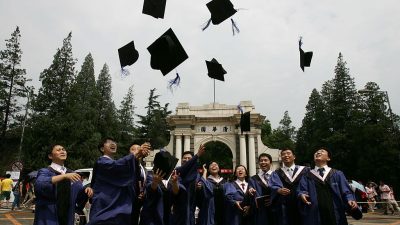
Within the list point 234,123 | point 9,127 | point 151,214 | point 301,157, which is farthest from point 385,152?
point 9,127

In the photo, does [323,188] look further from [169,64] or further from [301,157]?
[301,157]

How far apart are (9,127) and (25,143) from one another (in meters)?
6.32

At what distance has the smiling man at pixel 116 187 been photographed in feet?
14.6

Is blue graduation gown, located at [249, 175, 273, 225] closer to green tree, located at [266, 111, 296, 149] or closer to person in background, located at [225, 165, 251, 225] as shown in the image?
person in background, located at [225, 165, 251, 225]

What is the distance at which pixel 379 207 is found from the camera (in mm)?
20422

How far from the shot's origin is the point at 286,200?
570 centimetres

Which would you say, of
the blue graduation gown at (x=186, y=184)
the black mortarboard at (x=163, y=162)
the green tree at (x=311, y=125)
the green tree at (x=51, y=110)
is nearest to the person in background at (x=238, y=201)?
the blue graduation gown at (x=186, y=184)

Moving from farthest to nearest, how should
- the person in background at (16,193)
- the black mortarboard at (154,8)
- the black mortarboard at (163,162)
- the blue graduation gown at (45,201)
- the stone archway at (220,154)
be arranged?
1. the stone archway at (220,154)
2. the person in background at (16,193)
3. the black mortarboard at (154,8)
4. the black mortarboard at (163,162)
5. the blue graduation gown at (45,201)

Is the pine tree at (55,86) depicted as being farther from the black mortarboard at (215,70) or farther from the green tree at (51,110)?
the black mortarboard at (215,70)

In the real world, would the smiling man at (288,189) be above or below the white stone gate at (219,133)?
below

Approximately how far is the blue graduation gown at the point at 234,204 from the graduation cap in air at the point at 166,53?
2.44 m

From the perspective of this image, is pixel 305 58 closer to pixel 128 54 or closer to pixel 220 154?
pixel 128 54

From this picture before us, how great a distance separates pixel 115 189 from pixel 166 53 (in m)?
2.72

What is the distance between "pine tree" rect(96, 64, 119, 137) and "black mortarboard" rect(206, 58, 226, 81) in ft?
97.0
